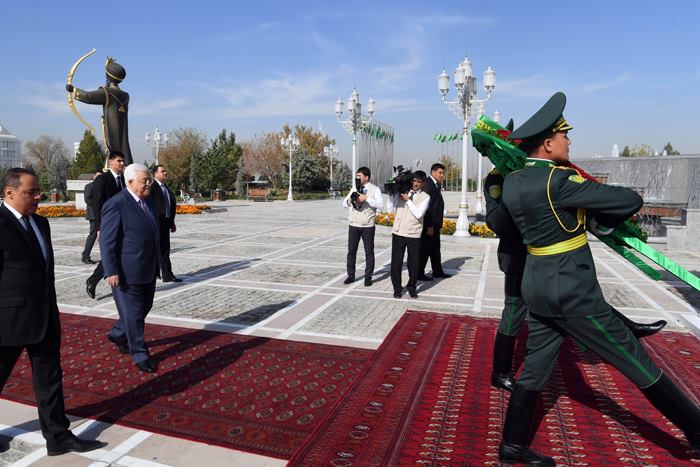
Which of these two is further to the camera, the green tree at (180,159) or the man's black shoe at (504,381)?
the green tree at (180,159)

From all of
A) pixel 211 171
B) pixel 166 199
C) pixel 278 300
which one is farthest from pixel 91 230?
pixel 211 171

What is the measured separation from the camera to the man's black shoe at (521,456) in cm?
264

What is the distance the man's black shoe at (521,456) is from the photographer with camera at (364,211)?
189 inches

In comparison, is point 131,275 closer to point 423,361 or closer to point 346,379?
point 346,379

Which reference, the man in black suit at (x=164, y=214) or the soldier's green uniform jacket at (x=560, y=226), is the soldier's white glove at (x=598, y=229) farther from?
the man in black suit at (x=164, y=214)

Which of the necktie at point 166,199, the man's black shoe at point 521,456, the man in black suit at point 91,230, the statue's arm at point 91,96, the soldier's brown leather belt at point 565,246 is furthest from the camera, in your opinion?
the statue's arm at point 91,96

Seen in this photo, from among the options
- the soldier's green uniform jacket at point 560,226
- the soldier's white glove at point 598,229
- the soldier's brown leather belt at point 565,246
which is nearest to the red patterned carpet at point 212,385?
the soldier's green uniform jacket at point 560,226

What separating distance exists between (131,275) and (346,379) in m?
1.98

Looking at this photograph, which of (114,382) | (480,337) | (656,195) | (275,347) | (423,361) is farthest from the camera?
(656,195)

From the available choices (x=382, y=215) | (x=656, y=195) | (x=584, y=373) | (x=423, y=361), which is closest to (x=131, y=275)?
(x=423, y=361)

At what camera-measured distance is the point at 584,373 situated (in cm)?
410

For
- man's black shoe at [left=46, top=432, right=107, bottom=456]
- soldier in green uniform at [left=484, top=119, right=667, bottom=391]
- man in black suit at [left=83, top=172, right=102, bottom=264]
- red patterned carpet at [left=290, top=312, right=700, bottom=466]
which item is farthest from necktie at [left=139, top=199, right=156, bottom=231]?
man in black suit at [left=83, top=172, right=102, bottom=264]

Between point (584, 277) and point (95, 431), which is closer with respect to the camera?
point (584, 277)

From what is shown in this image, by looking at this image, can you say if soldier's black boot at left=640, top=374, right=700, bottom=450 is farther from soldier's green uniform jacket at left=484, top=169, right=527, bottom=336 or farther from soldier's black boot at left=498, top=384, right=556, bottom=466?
soldier's green uniform jacket at left=484, top=169, right=527, bottom=336
